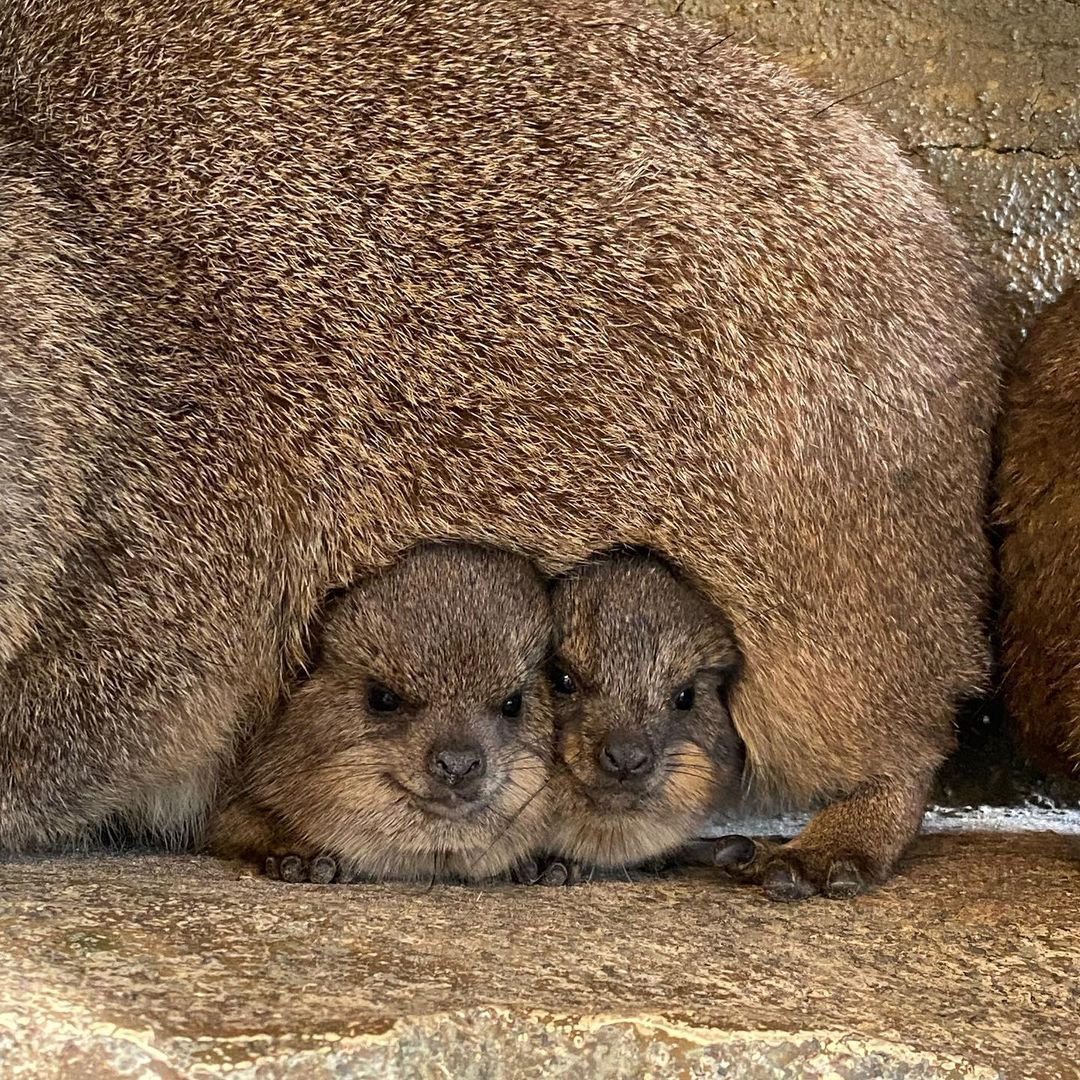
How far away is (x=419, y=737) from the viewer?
264 centimetres

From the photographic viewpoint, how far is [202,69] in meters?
2.61

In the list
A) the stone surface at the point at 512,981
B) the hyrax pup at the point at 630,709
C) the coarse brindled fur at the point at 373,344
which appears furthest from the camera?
the hyrax pup at the point at 630,709

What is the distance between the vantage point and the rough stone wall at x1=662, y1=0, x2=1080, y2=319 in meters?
3.41

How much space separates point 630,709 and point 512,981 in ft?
2.57

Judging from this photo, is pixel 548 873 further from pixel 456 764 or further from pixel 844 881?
pixel 844 881

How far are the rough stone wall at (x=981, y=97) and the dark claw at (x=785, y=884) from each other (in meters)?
1.58

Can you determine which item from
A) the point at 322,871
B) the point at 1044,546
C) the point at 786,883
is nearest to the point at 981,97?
the point at 1044,546

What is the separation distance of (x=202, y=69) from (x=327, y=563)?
95 cm

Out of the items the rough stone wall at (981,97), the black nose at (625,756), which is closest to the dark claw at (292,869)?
the black nose at (625,756)

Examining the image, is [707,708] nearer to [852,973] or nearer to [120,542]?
[852,973]

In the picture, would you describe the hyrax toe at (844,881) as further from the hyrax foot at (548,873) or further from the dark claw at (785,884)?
the hyrax foot at (548,873)

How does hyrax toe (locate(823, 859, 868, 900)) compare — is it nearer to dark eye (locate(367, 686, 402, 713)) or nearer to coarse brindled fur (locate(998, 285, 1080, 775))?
coarse brindled fur (locate(998, 285, 1080, 775))

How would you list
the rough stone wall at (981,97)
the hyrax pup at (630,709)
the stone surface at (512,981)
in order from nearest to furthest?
the stone surface at (512,981) → the hyrax pup at (630,709) → the rough stone wall at (981,97)

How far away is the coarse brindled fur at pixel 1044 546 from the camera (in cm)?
278
